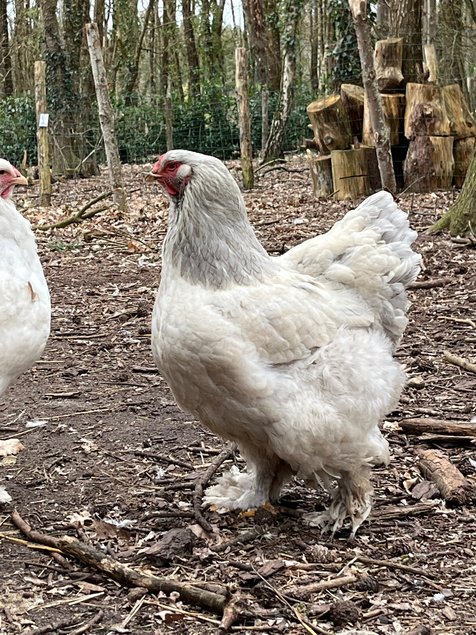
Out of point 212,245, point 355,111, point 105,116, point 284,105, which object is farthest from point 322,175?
point 212,245

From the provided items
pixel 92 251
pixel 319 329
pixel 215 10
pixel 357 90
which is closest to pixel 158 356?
pixel 319 329

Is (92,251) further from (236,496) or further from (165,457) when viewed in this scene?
(236,496)

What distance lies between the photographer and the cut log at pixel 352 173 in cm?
1190

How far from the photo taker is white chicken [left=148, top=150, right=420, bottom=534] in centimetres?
325

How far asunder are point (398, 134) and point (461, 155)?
3.32 ft

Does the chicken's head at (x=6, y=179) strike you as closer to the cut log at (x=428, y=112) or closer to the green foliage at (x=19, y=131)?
the cut log at (x=428, y=112)

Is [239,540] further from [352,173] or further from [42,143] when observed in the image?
[42,143]

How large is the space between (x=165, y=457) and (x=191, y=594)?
147 cm

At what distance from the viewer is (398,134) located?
39.7ft

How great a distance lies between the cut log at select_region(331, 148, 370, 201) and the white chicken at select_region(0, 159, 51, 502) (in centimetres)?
844

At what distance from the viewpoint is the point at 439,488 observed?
3787 millimetres

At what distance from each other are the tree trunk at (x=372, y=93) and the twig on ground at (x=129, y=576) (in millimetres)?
8204

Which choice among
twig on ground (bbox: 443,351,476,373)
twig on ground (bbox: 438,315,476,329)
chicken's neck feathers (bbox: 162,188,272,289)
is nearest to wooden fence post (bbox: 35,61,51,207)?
twig on ground (bbox: 438,315,476,329)

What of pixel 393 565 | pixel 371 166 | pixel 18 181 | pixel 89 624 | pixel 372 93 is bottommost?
pixel 393 565
